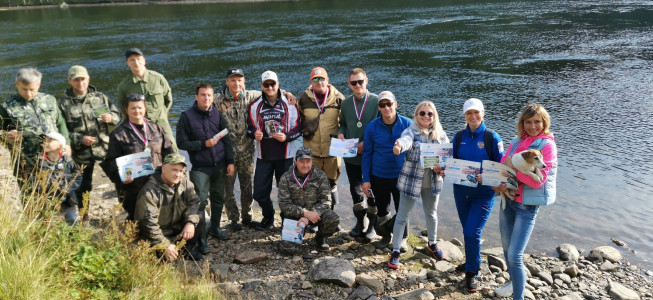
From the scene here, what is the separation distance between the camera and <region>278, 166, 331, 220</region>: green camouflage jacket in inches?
262

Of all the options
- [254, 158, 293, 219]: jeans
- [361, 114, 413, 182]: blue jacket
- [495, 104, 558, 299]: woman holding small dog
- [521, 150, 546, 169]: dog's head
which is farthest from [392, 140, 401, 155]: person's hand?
[254, 158, 293, 219]: jeans

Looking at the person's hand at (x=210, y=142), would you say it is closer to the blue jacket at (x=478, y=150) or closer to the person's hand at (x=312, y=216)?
the person's hand at (x=312, y=216)

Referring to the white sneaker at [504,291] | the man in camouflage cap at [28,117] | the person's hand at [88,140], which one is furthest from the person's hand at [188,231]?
the white sneaker at [504,291]

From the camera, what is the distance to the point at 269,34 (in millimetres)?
37094

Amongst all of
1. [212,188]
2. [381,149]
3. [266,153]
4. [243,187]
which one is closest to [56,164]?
[212,188]

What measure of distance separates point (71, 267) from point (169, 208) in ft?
A: 6.03

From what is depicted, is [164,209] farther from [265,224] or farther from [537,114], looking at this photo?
[537,114]

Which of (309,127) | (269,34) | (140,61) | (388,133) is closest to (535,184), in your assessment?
(388,133)

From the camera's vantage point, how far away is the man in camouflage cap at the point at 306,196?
21.6 ft

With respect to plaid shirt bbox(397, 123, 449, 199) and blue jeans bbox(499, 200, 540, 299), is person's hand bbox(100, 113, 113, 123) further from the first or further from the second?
blue jeans bbox(499, 200, 540, 299)

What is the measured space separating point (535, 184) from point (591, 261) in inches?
143

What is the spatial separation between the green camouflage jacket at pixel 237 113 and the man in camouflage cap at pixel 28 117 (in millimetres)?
2154

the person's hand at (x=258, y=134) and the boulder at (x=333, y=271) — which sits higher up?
the person's hand at (x=258, y=134)

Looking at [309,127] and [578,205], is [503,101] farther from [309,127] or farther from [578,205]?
[309,127]
